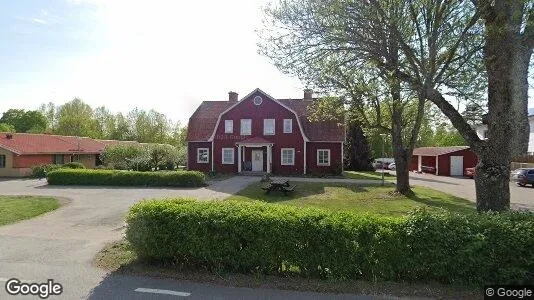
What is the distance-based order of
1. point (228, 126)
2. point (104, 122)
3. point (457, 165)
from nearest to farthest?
point (228, 126) < point (457, 165) < point (104, 122)

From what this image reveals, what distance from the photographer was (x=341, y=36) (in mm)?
8852

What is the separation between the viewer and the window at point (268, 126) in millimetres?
31461

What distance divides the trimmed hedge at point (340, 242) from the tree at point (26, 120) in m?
76.1

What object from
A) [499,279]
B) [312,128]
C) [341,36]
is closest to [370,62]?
[341,36]

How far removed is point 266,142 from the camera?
3070 cm

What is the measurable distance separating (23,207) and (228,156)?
753 inches

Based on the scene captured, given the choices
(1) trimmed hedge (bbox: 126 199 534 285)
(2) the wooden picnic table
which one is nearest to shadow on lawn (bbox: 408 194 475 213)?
(2) the wooden picnic table

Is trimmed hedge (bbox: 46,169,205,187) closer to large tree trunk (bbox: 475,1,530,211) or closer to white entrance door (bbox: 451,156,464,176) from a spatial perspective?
large tree trunk (bbox: 475,1,530,211)

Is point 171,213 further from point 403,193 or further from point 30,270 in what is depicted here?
point 403,193

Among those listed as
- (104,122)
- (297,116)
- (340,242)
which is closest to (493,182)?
(340,242)

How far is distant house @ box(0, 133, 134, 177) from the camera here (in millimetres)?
31109

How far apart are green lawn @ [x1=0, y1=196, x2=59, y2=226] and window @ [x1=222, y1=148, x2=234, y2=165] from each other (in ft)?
54.5

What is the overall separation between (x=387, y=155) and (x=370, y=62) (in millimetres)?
63553

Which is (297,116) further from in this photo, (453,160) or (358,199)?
(453,160)
